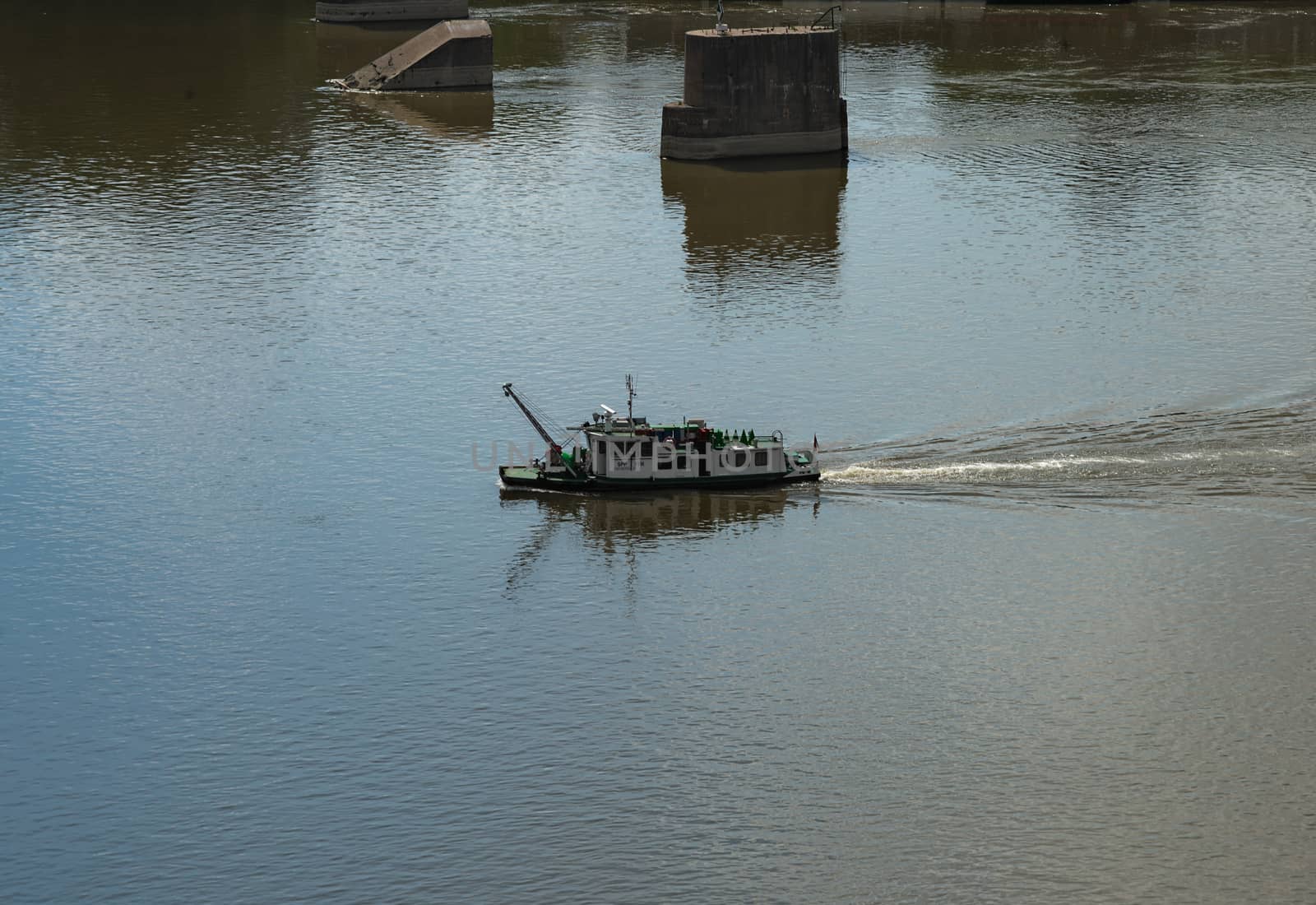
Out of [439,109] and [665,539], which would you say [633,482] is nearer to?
[665,539]

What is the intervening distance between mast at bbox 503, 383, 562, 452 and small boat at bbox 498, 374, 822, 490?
0.19 m

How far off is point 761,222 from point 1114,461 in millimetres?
44133

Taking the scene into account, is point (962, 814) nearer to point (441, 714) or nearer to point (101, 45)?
point (441, 714)

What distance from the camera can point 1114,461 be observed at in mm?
69812

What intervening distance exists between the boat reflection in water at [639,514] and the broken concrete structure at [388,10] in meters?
126

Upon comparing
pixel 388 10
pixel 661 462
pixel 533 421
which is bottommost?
pixel 661 462

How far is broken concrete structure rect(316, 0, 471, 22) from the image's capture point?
18462 cm

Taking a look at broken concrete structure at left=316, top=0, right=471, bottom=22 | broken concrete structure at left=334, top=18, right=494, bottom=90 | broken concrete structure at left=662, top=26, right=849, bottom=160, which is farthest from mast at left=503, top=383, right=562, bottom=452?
broken concrete structure at left=316, top=0, right=471, bottom=22

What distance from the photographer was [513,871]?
4884cm

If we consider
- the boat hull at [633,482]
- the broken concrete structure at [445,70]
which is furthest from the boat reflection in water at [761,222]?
the broken concrete structure at [445,70]

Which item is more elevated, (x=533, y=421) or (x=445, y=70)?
(x=445, y=70)

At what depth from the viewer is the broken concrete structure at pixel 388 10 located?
184625 mm

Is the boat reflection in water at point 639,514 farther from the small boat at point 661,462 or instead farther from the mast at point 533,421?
the mast at point 533,421

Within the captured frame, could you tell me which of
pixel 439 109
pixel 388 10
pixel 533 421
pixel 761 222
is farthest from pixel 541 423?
pixel 388 10
